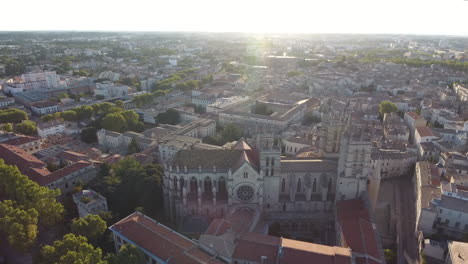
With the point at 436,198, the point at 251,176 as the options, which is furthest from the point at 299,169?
the point at 436,198

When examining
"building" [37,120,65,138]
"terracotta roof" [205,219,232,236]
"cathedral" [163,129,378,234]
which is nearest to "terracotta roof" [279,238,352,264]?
"terracotta roof" [205,219,232,236]

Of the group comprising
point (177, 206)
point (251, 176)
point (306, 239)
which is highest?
point (251, 176)

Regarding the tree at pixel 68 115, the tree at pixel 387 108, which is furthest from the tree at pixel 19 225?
the tree at pixel 387 108

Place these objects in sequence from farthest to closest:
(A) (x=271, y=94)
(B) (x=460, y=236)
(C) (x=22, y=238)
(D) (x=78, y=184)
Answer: (A) (x=271, y=94)
(D) (x=78, y=184)
(B) (x=460, y=236)
(C) (x=22, y=238)

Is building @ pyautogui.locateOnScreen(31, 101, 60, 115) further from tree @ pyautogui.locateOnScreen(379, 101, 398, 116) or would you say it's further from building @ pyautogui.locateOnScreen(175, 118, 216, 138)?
tree @ pyautogui.locateOnScreen(379, 101, 398, 116)

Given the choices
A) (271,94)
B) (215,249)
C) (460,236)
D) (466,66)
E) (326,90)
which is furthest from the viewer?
(466,66)

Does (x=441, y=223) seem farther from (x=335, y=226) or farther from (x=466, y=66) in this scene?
(x=466, y=66)
